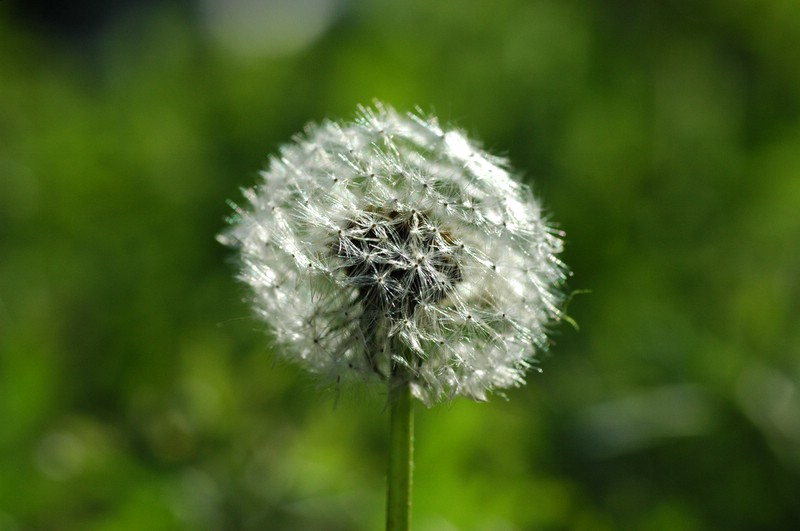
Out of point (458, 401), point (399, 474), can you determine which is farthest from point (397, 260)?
point (458, 401)

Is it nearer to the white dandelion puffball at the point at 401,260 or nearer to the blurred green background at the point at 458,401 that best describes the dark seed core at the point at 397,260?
the white dandelion puffball at the point at 401,260

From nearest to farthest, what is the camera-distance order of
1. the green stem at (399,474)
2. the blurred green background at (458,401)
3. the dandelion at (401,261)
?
the green stem at (399,474) → the dandelion at (401,261) → the blurred green background at (458,401)

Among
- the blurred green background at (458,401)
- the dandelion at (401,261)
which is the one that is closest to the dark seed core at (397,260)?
the dandelion at (401,261)

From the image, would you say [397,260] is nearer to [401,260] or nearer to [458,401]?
[401,260]

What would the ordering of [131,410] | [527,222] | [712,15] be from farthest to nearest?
[712,15]
[131,410]
[527,222]

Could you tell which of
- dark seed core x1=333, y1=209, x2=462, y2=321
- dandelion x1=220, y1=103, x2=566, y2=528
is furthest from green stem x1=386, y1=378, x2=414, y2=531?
dark seed core x1=333, y1=209, x2=462, y2=321

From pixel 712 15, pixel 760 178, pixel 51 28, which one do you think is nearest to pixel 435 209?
pixel 760 178

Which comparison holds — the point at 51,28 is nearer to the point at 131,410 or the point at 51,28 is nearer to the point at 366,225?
the point at 131,410

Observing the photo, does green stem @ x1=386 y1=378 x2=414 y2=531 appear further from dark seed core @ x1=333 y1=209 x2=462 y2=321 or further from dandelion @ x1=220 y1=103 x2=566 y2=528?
dark seed core @ x1=333 y1=209 x2=462 y2=321
